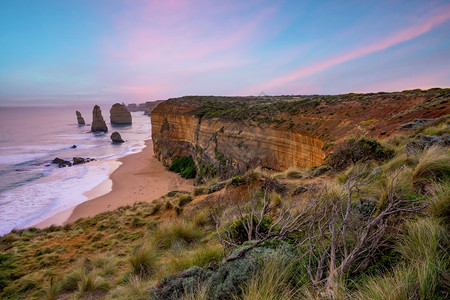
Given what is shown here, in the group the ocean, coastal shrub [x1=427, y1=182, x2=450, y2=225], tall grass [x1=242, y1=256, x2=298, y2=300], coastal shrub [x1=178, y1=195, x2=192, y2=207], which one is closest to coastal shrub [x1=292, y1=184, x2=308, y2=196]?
coastal shrub [x1=427, y1=182, x2=450, y2=225]

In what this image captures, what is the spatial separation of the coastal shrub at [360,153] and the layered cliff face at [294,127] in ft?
10.3

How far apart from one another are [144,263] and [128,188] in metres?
19.7

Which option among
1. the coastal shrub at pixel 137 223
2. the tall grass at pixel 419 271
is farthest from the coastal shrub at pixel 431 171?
the coastal shrub at pixel 137 223

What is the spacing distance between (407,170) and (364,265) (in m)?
3.27

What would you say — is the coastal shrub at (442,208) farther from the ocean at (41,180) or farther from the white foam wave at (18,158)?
the white foam wave at (18,158)

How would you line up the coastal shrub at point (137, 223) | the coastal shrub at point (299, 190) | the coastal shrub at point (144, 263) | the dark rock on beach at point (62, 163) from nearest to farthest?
the coastal shrub at point (144, 263)
the coastal shrub at point (299, 190)
the coastal shrub at point (137, 223)
the dark rock on beach at point (62, 163)

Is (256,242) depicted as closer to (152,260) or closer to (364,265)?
(364,265)

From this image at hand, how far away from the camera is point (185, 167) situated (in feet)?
93.3

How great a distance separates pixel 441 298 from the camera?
1431 millimetres

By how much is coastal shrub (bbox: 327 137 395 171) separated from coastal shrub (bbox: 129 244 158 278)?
6.26 meters

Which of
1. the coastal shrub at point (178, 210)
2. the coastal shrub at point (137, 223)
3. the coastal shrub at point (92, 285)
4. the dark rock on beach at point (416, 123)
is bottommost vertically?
the coastal shrub at point (137, 223)

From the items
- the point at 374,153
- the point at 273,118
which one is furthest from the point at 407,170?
the point at 273,118

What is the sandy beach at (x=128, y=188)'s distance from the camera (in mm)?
17197

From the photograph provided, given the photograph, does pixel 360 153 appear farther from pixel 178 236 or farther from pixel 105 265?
pixel 105 265
